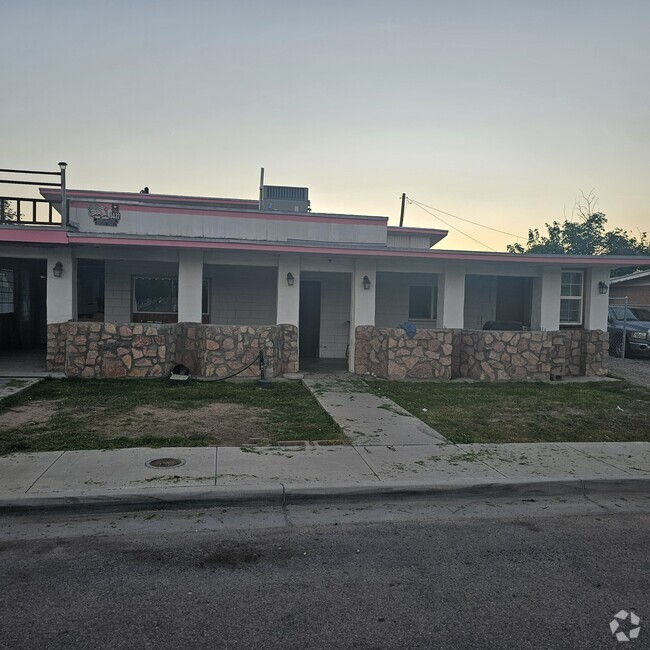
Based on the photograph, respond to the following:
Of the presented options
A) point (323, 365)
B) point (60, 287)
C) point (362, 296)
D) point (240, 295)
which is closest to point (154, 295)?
point (240, 295)

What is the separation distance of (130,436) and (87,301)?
37.0 feet

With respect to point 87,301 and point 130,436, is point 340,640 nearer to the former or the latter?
point 130,436

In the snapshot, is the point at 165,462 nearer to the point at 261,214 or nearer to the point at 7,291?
the point at 261,214

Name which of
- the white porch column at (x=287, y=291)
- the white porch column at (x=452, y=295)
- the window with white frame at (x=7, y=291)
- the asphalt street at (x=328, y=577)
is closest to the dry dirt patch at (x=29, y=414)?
the asphalt street at (x=328, y=577)

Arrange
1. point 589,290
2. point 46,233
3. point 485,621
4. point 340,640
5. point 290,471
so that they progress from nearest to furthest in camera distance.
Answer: point 340,640, point 485,621, point 290,471, point 46,233, point 589,290

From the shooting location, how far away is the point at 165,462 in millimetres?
6738

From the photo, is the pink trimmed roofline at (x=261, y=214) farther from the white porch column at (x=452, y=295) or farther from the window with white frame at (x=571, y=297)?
the window with white frame at (x=571, y=297)

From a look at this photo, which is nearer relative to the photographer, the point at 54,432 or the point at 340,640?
the point at 340,640

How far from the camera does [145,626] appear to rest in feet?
11.6

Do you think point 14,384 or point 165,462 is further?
point 14,384

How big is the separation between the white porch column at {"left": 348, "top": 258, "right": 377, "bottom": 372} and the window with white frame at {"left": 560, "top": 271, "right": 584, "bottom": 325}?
5.91 meters

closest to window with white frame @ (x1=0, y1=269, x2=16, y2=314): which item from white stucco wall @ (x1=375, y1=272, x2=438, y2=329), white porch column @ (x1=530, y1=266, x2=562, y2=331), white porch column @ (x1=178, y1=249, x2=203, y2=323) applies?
white porch column @ (x1=178, y1=249, x2=203, y2=323)

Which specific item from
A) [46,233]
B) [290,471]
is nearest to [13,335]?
[46,233]

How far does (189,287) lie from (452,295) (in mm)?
7185
